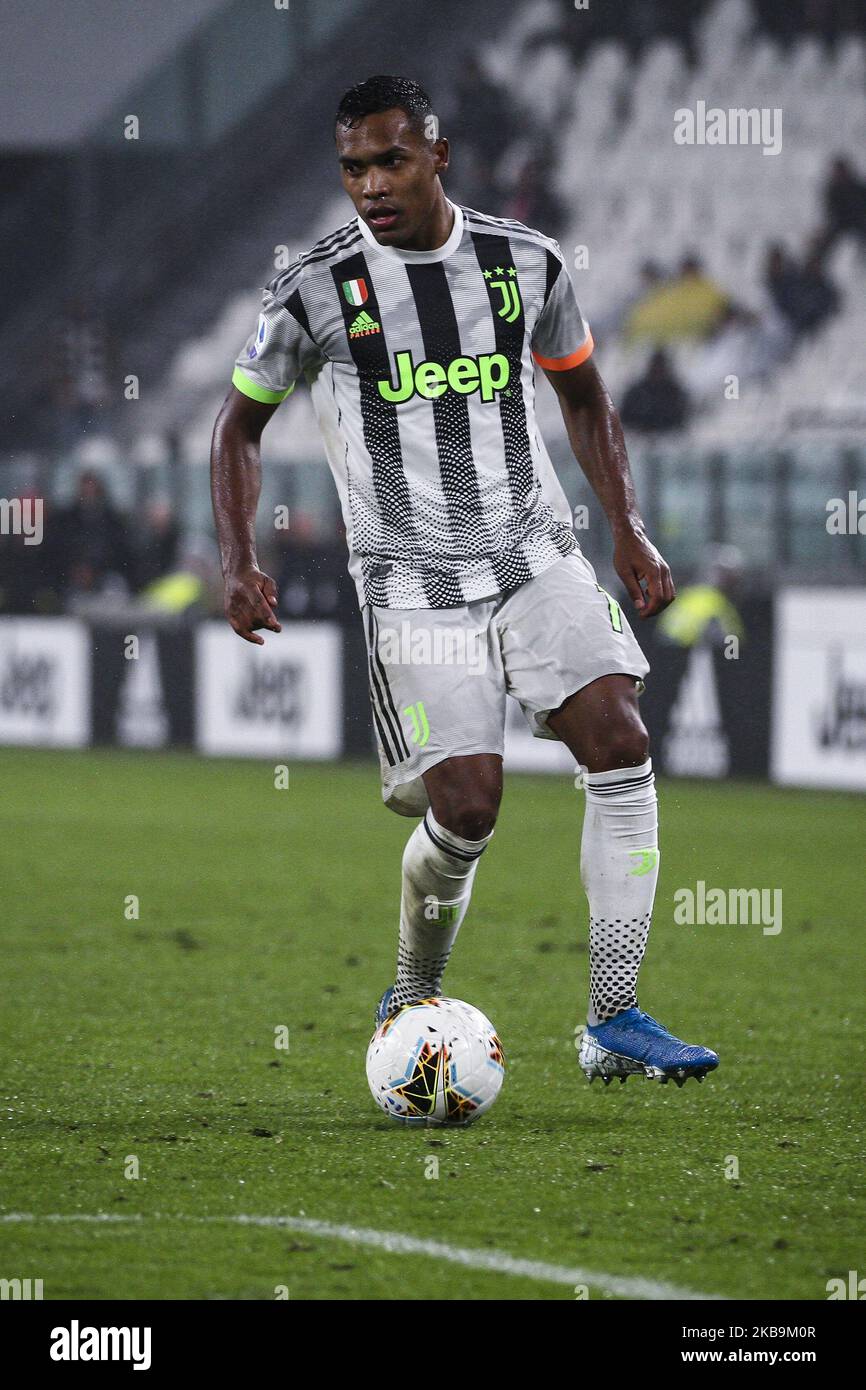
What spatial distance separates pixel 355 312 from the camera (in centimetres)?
436

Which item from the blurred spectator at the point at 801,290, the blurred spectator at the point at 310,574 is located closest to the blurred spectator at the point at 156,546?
→ the blurred spectator at the point at 310,574

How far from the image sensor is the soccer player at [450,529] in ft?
13.9

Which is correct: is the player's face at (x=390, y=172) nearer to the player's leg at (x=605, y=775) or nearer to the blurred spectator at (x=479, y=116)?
the player's leg at (x=605, y=775)

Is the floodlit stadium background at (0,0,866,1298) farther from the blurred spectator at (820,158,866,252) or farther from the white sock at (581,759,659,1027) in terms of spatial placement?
the white sock at (581,759,659,1027)

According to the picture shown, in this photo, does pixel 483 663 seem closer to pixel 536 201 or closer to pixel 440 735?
pixel 440 735

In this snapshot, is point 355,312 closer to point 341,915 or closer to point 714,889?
point 341,915

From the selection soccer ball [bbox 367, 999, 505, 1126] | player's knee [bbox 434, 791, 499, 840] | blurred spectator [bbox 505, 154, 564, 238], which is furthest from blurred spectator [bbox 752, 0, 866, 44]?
soccer ball [bbox 367, 999, 505, 1126]

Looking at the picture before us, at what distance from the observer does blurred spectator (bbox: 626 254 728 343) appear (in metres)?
16.6

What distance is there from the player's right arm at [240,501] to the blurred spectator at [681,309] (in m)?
12.5

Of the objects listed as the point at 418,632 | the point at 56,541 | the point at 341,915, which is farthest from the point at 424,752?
the point at 56,541

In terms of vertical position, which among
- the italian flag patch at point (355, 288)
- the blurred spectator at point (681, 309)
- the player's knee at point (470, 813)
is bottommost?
the player's knee at point (470, 813)

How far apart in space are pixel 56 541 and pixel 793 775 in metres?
6.37

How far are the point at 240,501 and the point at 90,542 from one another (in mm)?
10803

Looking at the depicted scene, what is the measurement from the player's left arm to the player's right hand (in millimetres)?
745
